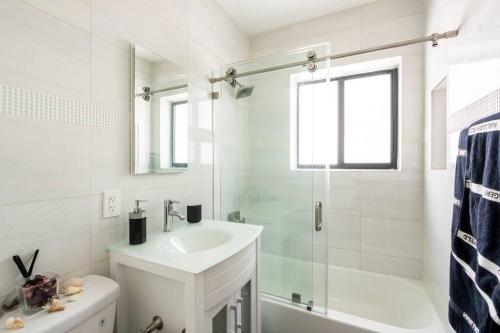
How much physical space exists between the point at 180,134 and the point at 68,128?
63 cm

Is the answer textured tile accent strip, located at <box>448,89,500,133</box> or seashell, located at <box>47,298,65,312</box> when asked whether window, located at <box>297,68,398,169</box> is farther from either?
seashell, located at <box>47,298,65,312</box>

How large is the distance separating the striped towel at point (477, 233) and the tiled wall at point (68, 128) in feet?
4.39

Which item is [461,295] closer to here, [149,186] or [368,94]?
[149,186]

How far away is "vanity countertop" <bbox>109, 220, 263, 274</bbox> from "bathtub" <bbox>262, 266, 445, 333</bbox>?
624 mm

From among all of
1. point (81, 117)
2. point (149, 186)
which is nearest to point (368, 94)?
point (149, 186)

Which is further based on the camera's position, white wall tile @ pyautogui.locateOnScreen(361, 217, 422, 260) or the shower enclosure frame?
white wall tile @ pyautogui.locateOnScreen(361, 217, 422, 260)

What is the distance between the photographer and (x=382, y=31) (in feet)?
6.16

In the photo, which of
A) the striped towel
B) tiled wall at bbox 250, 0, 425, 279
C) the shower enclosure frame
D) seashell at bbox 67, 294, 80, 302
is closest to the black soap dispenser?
seashell at bbox 67, 294, 80, 302

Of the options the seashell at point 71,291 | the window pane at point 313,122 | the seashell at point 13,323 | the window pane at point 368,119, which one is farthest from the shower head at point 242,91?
the seashell at point 13,323

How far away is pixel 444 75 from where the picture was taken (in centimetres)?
134

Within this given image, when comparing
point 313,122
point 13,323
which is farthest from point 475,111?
point 13,323

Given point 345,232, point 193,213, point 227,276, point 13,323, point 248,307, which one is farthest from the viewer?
point 345,232

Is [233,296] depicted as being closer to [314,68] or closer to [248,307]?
[248,307]

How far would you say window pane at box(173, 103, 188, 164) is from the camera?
1.43 meters
